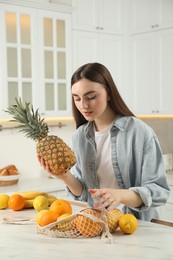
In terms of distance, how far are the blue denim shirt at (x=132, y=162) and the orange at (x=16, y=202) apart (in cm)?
31

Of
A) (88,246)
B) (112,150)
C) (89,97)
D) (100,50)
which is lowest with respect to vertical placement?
(88,246)

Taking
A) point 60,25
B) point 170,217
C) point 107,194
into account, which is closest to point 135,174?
point 107,194

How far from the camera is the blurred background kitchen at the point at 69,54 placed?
3.85 m

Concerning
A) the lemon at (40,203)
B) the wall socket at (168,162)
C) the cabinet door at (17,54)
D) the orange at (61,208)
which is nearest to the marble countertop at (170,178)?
the wall socket at (168,162)

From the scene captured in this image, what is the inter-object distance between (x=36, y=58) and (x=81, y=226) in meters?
2.61

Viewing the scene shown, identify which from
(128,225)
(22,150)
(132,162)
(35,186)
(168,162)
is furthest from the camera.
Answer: (168,162)

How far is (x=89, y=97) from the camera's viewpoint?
1942 mm

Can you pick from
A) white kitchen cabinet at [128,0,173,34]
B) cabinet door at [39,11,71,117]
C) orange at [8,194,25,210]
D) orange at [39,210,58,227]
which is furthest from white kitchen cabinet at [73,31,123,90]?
orange at [39,210,58,227]

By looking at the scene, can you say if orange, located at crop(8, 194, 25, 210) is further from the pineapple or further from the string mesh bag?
the string mesh bag

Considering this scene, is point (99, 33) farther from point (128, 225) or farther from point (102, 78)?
point (128, 225)

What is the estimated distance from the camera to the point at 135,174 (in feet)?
6.88

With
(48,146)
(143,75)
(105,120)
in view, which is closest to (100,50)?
(143,75)

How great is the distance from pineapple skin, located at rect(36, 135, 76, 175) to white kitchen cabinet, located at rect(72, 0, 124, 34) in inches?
102

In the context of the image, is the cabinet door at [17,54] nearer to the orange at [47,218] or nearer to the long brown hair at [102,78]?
the long brown hair at [102,78]
